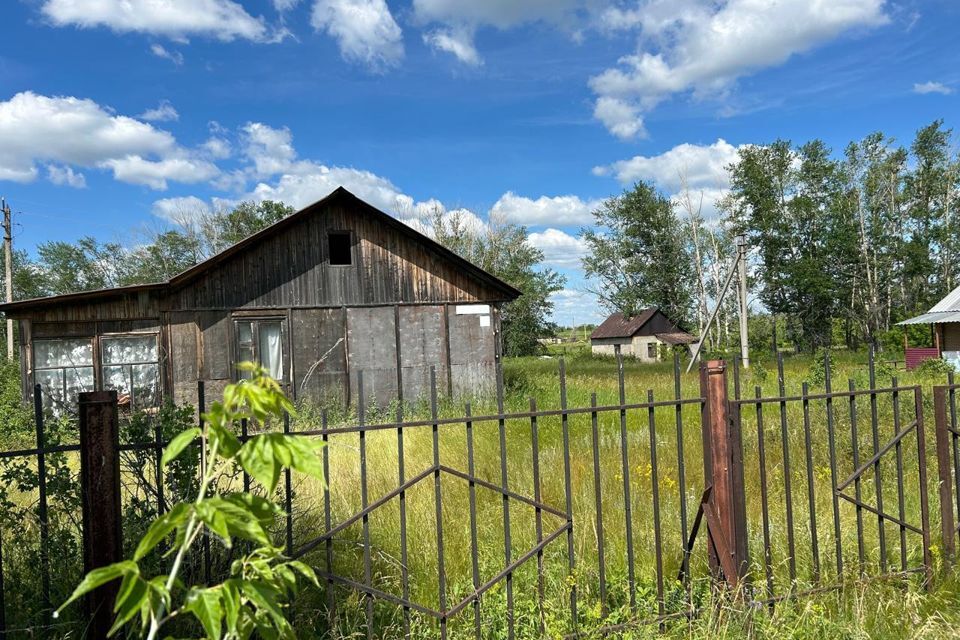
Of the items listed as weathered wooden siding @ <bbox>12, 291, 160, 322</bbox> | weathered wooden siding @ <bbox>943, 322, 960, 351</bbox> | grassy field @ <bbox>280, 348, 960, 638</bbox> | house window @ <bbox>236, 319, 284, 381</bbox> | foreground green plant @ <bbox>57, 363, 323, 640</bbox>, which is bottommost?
grassy field @ <bbox>280, 348, 960, 638</bbox>

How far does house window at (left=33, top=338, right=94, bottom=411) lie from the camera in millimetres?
12742

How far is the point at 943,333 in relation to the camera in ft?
82.5

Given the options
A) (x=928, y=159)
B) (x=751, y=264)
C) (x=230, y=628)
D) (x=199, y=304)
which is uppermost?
(x=928, y=159)

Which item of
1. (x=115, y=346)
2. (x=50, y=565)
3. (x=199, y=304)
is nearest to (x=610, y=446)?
(x=50, y=565)

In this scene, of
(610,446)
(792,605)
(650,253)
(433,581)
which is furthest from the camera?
(650,253)

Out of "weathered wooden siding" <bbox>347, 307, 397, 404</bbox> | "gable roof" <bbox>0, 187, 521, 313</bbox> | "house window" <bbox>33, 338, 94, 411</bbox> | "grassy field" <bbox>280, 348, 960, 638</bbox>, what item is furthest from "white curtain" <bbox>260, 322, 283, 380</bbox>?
"grassy field" <bbox>280, 348, 960, 638</bbox>

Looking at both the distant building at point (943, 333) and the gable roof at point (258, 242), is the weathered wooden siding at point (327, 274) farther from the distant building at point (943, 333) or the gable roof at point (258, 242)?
the distant building at point (943, 333)

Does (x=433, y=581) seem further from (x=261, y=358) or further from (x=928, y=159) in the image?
(x=928, y=159)

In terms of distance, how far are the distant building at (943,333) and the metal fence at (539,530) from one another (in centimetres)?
2068

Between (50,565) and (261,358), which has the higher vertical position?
(261,358)

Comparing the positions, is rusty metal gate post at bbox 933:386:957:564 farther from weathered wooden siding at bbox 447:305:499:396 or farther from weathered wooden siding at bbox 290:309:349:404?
weathered wooden siding at bbox 290:309:349:404

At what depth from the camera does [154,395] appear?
41.5 feet

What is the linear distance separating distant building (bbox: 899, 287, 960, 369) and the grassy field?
1887 centimetres

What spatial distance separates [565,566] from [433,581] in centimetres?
90
